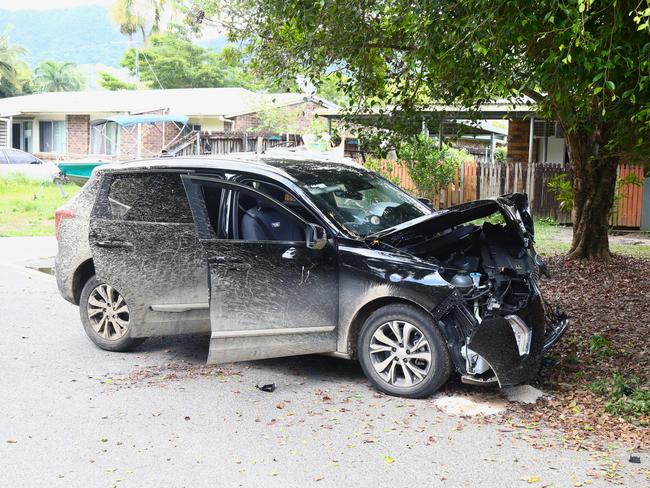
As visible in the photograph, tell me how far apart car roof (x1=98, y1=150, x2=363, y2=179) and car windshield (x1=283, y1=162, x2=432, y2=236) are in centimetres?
8

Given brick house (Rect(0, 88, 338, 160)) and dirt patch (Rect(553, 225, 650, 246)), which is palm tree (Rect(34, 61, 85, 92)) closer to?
brick house (Rect(0, 88, 338, 160))

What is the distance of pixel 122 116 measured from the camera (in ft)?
109

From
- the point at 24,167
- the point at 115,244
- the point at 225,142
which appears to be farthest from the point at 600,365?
the point at 225,142

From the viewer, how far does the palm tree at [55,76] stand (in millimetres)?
85688

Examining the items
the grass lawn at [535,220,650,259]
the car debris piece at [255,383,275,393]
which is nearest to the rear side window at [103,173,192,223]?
the car debris piece at [255,383,275,393]

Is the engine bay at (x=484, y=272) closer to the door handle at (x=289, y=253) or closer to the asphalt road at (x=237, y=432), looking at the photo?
the asphalt road at (x=237, y=432)

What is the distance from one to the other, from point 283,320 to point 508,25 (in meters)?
2.97

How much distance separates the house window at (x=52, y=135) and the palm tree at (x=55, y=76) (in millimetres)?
48709

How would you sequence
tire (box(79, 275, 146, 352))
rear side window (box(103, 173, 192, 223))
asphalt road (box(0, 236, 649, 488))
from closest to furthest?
asphalt road (box(0, 236, 649, 488))
rear side window (box(103, 173, 192, 223))
tire (box(79, 275, 146, 352))

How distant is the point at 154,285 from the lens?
6.88 m

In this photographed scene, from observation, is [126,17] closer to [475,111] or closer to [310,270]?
[475,111]

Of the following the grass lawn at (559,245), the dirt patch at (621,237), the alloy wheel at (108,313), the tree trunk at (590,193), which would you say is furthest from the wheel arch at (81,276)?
the dirt patch at (621,237)

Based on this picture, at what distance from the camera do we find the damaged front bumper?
559 cm

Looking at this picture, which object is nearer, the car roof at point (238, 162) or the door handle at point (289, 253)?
the door handle at point (289, 253)
